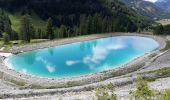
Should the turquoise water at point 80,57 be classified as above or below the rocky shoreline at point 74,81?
below

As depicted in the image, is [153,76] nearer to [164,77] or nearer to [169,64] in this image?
[164,77]

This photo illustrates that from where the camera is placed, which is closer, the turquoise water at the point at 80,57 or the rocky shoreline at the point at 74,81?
the rocky shoreline at the point at 74,81

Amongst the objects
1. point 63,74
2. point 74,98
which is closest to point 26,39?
point 63,74

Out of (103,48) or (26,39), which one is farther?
(26,39)

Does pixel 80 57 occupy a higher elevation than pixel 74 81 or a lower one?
lower

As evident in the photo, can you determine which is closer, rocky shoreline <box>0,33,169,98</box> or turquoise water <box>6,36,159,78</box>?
rocky shoreline <box>0,33,169,98</box>

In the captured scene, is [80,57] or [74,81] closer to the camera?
[74,81]

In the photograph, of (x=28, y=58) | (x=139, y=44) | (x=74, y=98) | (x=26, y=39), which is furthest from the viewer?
(x=26, y=39)

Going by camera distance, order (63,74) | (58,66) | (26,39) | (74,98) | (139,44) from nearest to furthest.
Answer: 1. (74,98)
2. (63,74)
3. (58,66)
4. (139,44)
5. (26,39)
